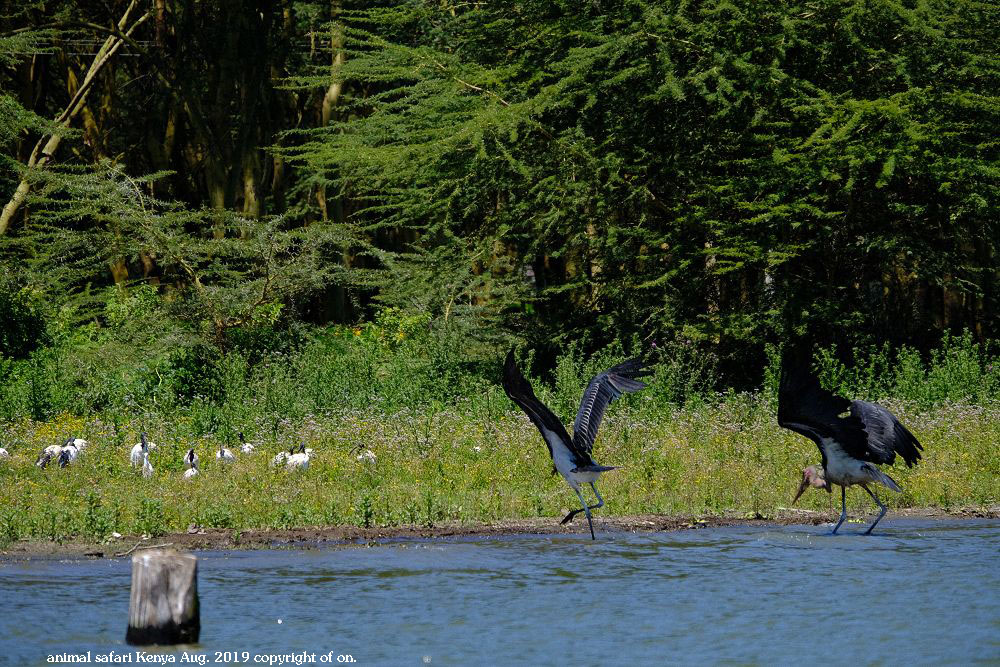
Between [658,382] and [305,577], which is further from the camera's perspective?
[658,382]

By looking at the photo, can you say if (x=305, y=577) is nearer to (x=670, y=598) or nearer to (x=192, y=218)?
(x=670, y=598)

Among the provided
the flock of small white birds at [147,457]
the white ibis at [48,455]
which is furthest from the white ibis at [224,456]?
the white ibis at [48,455]

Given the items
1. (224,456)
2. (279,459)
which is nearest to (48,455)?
(224,456)

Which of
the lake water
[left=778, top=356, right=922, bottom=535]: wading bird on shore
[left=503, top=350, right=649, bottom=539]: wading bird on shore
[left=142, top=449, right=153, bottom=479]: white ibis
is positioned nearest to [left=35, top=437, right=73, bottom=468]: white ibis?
[left=142, top=449, right=153, bottom=479]: white ibis

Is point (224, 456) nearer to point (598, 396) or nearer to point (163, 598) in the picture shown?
point (598, 396)

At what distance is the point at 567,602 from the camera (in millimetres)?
9031

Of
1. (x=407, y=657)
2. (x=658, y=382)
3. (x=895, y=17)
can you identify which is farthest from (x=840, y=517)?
(x=895, y=17)

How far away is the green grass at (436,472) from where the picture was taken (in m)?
12.0

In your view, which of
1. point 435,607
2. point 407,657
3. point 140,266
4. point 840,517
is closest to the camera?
point 407,657

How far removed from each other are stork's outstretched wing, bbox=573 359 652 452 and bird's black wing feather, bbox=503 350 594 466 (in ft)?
0.32

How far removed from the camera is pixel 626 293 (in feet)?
66.6

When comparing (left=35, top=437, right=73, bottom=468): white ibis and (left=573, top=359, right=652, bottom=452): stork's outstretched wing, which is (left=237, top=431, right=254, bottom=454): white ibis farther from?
(left=573, top=359, right=652, bottom=452): stork's outstretched wing

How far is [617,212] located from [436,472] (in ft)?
27.0

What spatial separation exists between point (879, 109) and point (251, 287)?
9667 mm
